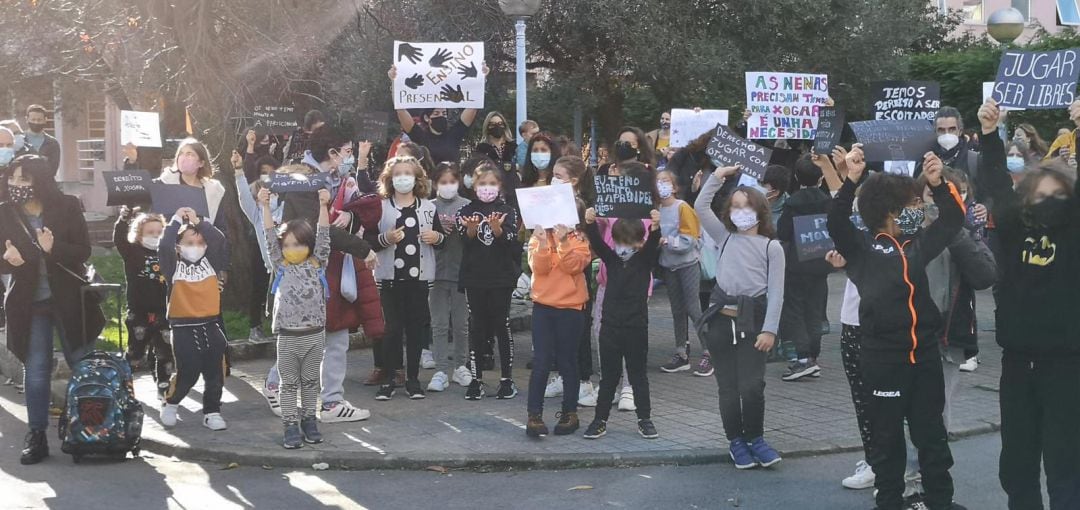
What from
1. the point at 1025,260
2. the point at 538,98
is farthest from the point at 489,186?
the point at 538,98

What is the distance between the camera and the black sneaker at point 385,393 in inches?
347

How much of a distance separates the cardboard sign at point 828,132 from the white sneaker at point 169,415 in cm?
494

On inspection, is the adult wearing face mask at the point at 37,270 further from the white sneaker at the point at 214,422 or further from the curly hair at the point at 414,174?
the curly hair at the point at 414,174

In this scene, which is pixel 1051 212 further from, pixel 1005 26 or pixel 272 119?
pixel 1005 26

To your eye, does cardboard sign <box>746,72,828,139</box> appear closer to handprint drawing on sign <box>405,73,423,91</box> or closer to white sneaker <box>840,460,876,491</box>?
handprint drawing on sign <box>405,73,423,91</box>

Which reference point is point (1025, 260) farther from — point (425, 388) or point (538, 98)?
point (538, 98)

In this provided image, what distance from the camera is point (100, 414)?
7.22 metres

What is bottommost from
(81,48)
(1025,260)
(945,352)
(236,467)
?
(236,467)

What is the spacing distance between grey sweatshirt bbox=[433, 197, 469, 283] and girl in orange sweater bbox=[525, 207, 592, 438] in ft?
4.88

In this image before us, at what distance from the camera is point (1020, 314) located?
5160 mm

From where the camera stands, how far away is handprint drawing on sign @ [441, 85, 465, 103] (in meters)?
10.5

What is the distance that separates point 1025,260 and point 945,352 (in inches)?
58.5

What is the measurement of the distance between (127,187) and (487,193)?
8.41ft

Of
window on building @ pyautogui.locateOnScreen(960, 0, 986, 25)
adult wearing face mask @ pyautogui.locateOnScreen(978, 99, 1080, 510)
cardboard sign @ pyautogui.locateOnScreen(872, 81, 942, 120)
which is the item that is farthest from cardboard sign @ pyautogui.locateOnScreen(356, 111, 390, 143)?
→ window on building @ pyautogui.locateOnScreen(960, 0, 986, 25)
